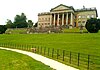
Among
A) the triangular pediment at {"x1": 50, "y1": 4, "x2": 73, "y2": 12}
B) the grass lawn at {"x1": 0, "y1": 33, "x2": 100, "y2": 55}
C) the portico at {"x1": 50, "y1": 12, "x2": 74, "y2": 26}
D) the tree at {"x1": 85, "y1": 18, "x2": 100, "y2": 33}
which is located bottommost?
the grass lawn at {"x1": 0, "y1": 33, "x2": 100, "y2": 55}

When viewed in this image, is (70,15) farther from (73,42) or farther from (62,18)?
(73,42)

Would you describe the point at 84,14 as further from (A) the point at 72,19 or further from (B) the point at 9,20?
(B) the point at 9,20

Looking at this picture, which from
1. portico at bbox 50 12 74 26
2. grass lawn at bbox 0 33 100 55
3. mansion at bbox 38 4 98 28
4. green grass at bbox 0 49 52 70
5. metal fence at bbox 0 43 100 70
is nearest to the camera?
green grass at bbox 0 49 52 70

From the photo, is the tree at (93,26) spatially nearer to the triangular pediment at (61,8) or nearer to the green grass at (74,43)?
the green grass at (74,43)

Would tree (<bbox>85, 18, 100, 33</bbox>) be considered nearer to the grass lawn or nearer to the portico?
the grass lawn

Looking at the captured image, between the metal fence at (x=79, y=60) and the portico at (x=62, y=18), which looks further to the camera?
the portico at (x=62, y=18)

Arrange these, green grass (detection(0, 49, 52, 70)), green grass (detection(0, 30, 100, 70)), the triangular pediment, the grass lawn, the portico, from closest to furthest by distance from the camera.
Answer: green grass (detection(0, 49, 52, 70)) → green grass (detection(0, 30, 100, 70)) → the grass lawn → the triangular pediment → the portico

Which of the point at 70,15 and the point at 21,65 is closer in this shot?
the point at 21,65

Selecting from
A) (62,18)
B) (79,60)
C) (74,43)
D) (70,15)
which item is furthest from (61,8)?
(79,60)

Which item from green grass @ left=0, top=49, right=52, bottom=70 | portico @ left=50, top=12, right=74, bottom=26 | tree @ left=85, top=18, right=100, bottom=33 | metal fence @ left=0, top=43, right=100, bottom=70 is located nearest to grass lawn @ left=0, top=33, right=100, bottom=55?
metal fence @ left=0, top=43, right=100, bottom=70

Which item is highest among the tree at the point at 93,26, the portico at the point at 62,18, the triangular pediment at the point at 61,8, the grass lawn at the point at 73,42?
the triangular pediment at the point at 61,8

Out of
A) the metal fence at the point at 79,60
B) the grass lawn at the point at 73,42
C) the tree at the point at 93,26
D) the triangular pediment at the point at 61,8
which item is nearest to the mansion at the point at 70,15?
the triangular pediment at the point at 61,8

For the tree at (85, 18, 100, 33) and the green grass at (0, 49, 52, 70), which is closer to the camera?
the green grass at (0, 49, 52, 70)

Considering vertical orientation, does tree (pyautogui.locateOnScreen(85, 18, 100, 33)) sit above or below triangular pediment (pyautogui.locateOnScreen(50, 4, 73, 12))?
below
